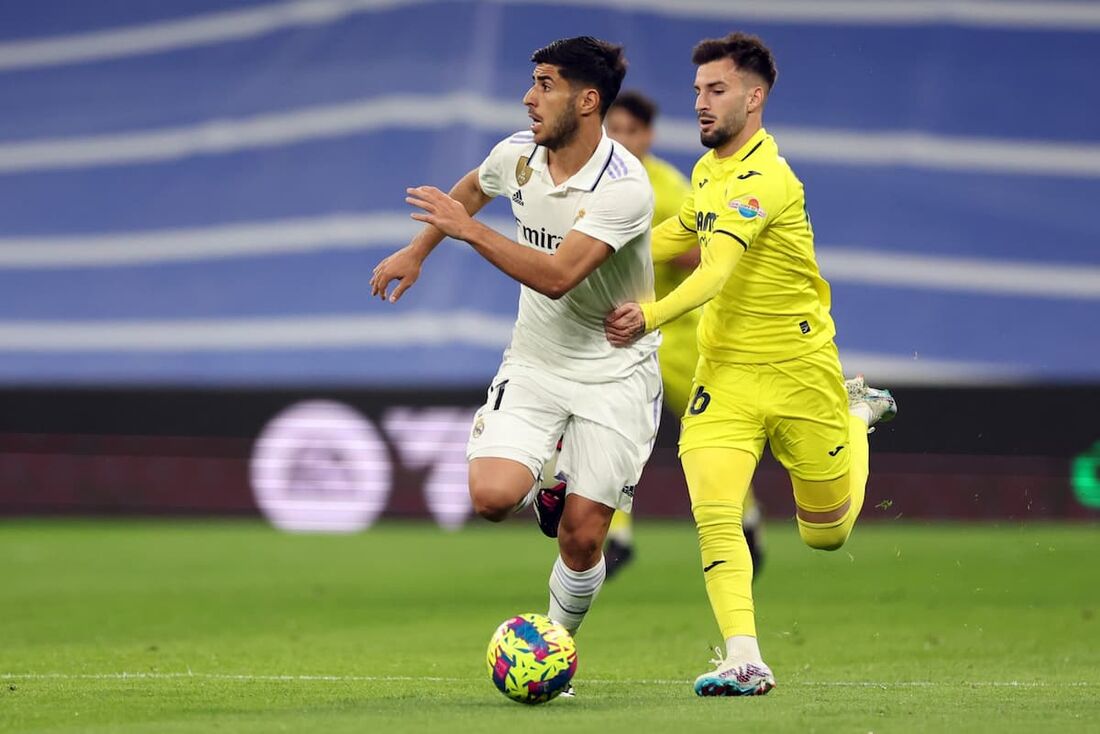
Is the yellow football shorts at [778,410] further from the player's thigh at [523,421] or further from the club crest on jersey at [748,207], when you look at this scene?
the club crest on jersey at [748,207]

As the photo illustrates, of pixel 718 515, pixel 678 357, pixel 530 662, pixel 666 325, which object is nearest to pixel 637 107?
pixel 666 325

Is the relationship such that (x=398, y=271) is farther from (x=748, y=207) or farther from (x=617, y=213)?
(x=748, y=207)

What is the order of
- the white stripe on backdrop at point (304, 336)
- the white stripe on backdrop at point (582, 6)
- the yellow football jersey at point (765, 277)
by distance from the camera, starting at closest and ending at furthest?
the yellow football jersey at point (765, 277) < the white stripe on backdrop at point (304, 336) < the white stripe on backdrop at point (582, 6)

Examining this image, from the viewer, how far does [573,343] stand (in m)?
6.98

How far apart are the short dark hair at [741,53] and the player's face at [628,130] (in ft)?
11.7

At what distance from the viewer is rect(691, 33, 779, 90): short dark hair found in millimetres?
6809

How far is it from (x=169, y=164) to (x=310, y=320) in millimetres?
2859

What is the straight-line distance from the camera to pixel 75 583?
12.3m

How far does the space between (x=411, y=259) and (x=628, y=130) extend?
369 centimetres

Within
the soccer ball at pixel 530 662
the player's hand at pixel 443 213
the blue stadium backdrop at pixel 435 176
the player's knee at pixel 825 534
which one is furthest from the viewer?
the blue stadium backdrop at pixel 435 176

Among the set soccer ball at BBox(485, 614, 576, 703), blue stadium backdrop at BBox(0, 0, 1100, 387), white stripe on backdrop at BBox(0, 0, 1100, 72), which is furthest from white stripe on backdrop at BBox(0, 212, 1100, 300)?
soccer ball at BBox(485, 614, 576, 703)

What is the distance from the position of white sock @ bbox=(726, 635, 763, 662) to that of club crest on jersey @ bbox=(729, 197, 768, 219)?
150 cm

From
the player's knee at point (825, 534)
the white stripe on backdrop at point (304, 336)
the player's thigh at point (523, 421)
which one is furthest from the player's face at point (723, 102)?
the white stripe on backdrop at point (304, 336)

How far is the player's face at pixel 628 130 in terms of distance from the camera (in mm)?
10500
